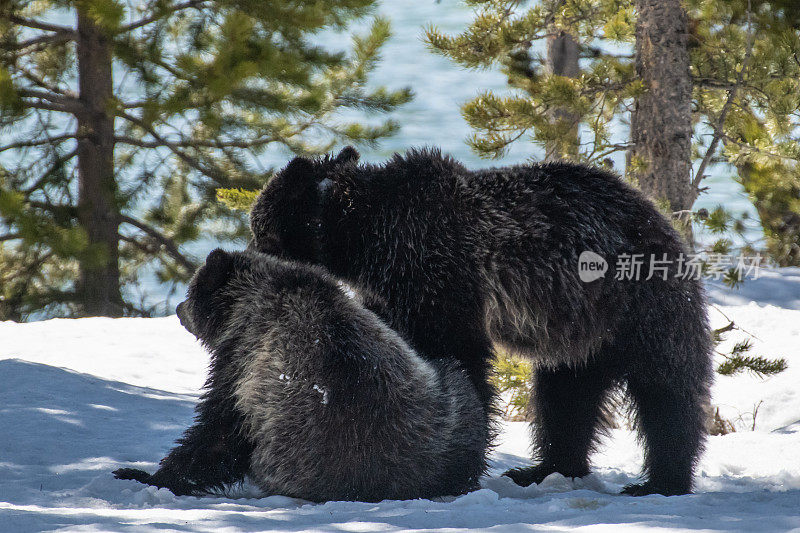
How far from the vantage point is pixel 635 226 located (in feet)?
12.7

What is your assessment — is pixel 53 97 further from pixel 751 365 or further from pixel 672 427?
pixel 672 427

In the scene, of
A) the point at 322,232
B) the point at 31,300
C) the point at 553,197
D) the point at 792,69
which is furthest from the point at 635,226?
the point at 31,300

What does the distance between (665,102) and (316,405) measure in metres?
4.77

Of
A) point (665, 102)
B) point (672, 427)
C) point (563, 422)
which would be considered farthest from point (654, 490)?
point (665, 102)

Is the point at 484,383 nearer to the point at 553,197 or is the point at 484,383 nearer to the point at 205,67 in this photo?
the point at 553,197

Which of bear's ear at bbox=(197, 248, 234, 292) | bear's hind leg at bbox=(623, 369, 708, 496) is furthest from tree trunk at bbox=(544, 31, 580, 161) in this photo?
bear's ear at bbox=(197, 248, 234, 292)

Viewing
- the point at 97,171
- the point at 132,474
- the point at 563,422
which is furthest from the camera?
the point at 97,171

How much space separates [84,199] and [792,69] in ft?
30.0

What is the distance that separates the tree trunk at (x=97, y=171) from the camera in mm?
11070

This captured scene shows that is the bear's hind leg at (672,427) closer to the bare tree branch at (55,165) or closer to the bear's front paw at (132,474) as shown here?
the bear's front paw at (132,474)

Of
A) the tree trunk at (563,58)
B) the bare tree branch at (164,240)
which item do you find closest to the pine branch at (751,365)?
the tree trunk at (563,58)

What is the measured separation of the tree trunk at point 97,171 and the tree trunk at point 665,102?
753 centimetres

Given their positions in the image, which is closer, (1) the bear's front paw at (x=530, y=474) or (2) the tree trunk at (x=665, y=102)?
(1) the bear's front paw at (x=530, y=474)

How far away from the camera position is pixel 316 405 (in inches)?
129
